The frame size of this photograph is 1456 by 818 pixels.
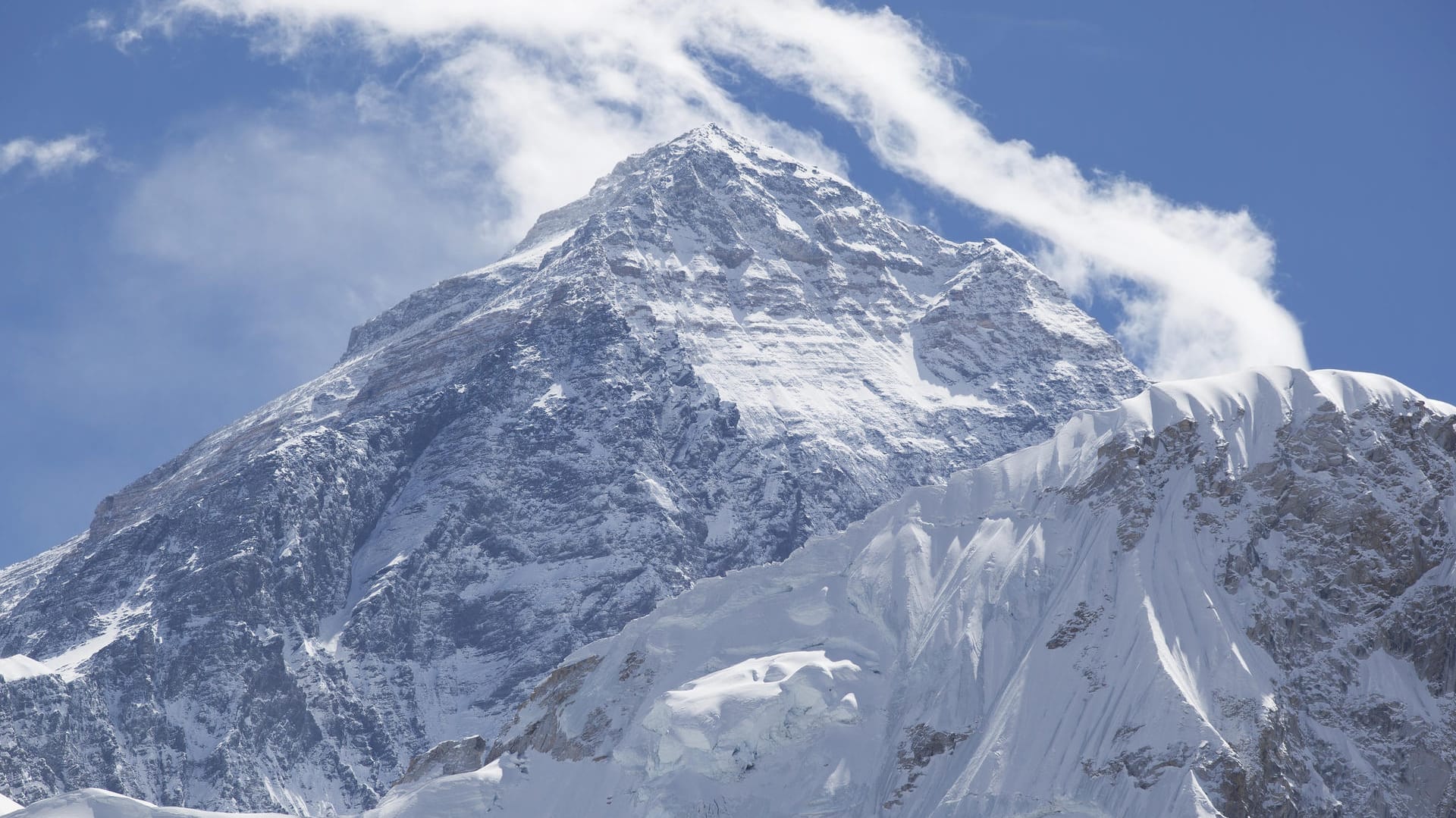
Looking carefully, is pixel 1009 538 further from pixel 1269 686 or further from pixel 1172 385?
pixel 1269 686

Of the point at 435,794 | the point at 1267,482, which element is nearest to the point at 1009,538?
the point at 1267,482

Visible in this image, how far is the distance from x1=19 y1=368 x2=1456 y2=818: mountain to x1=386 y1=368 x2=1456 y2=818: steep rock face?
219 millimetres

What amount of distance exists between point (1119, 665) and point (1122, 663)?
347mm

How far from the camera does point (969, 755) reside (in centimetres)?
17238

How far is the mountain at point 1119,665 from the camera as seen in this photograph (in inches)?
6422

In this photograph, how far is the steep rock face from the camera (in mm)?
163125

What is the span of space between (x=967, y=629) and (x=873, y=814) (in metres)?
20.7

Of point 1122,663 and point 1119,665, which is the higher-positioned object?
point 1122,663

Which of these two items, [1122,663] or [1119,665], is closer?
[1122,663]

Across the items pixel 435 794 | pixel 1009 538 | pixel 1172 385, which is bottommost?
pixel 435 794

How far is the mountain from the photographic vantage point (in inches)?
6422

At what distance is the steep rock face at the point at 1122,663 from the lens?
16312cm

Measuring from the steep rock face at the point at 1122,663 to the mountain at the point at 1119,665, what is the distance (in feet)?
0.72

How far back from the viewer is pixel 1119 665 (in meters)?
171
